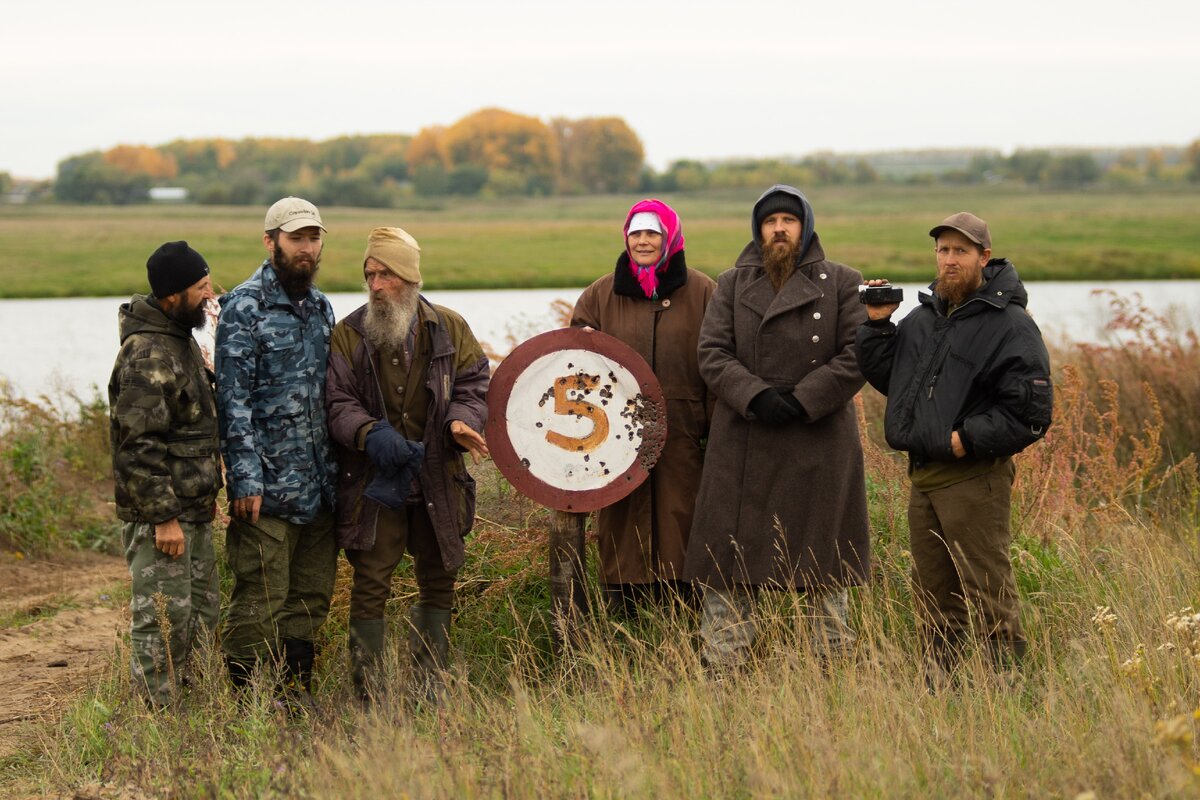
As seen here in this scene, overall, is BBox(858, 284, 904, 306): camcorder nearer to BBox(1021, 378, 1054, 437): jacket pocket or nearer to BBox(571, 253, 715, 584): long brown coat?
BBox(1021, 378, 1054, 437): jacket pocket

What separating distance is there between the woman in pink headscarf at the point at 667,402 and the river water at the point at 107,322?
5099 millimetres

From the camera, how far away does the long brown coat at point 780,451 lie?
597 cm

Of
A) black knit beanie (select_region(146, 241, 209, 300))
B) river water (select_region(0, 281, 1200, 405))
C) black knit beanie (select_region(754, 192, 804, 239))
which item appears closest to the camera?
black knit beanie (select_region(146, 241, 209, 300))

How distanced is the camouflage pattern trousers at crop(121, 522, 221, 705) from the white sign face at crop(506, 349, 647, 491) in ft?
5.08

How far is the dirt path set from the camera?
655 centimetres

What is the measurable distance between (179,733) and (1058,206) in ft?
199

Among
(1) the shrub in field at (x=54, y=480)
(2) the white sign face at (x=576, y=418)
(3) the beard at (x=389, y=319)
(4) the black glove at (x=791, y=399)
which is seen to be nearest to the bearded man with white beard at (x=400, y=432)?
(3) the beard at (x=389, y=319)

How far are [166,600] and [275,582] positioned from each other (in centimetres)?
57

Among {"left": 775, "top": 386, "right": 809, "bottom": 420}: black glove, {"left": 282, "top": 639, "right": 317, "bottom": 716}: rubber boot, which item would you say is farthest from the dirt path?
A: {"left": 775, "top": 386, "right": 809, "bottom": 420}: black glove

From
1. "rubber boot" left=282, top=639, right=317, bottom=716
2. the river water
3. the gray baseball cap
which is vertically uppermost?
the gray baseball cap

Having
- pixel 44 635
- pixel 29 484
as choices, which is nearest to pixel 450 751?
pixel 44 635

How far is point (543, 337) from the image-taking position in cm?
623

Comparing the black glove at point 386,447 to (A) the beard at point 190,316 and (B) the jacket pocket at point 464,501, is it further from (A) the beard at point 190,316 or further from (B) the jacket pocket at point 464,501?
(A) the beard at point 190,316

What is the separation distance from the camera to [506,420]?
6.21 m
